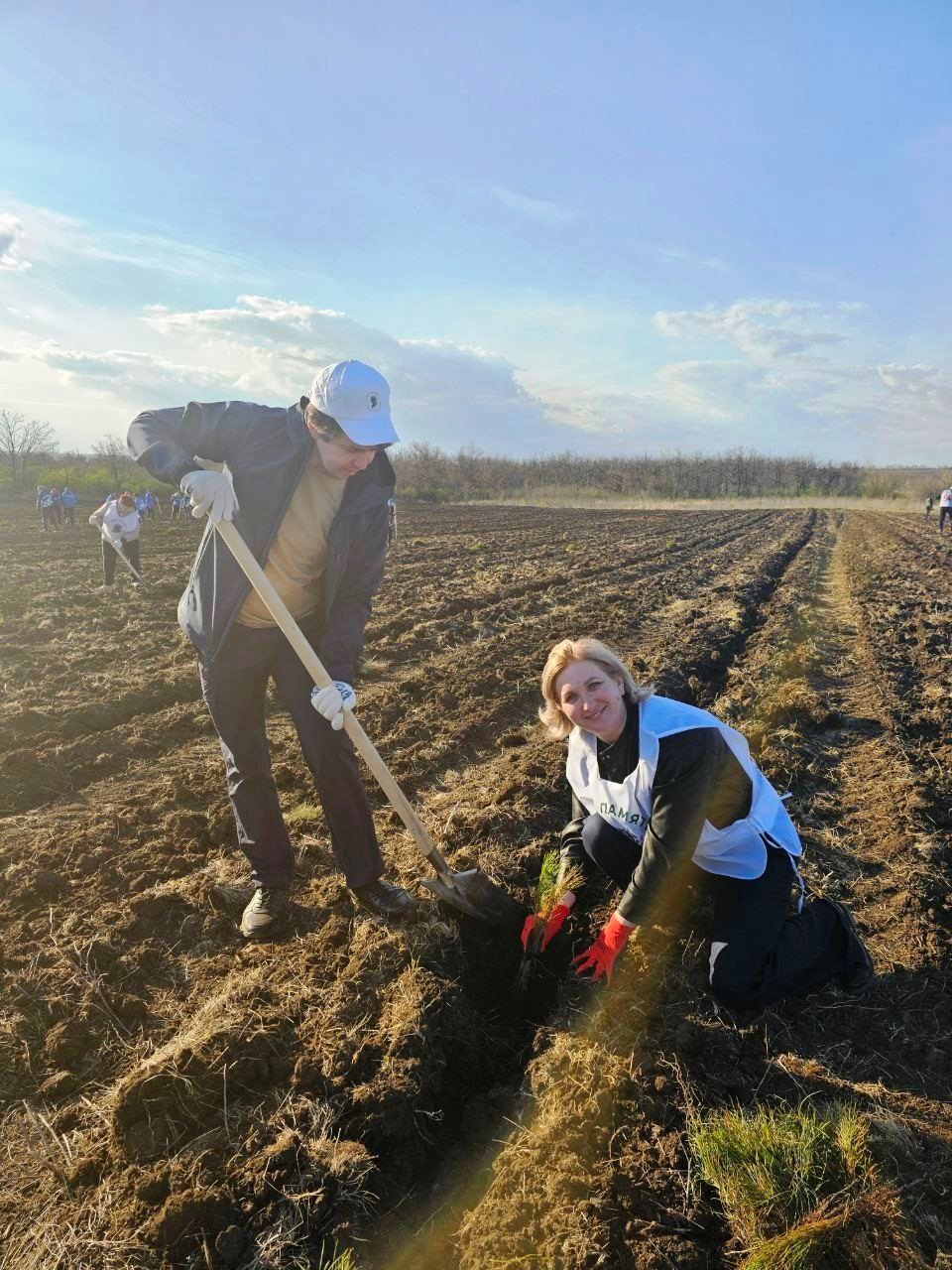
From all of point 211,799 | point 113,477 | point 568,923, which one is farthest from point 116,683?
point 113,477

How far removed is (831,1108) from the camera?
2221 mm

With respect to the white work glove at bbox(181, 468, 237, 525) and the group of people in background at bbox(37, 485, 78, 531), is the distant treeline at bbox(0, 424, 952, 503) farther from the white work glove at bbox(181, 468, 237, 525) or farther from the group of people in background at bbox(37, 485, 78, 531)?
the white work glove at bbox(181, 468, 237, 525)

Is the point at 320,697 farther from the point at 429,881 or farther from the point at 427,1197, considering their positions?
the point at 427,1197

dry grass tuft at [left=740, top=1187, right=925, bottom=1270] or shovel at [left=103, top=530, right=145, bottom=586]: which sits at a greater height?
shovel at [left=103, top=530, right=145, bottom=586]

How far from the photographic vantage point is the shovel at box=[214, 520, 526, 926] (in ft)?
8.73

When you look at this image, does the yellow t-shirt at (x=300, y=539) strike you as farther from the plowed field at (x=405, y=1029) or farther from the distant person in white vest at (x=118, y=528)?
the distant person in white vest at (x=118, y=528)

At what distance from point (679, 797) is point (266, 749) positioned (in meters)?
1.84

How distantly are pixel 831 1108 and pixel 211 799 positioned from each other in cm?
388

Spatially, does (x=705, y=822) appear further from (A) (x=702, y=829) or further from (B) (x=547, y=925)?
(B) (x=547, y=925)

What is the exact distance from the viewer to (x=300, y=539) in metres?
2.92

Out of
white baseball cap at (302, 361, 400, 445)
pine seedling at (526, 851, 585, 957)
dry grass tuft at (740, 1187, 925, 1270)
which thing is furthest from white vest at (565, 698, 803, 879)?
white baseball cap at (302, 361, 400, 445)

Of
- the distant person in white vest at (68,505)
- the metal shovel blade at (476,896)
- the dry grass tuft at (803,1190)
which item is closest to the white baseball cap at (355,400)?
the metal shovel blade at (476,896)

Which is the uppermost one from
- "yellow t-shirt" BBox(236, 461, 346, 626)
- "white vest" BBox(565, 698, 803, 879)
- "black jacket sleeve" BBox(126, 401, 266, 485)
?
"black jacket sleeve" BBox(126, 401, 266, 485)

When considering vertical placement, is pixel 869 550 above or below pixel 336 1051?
above
